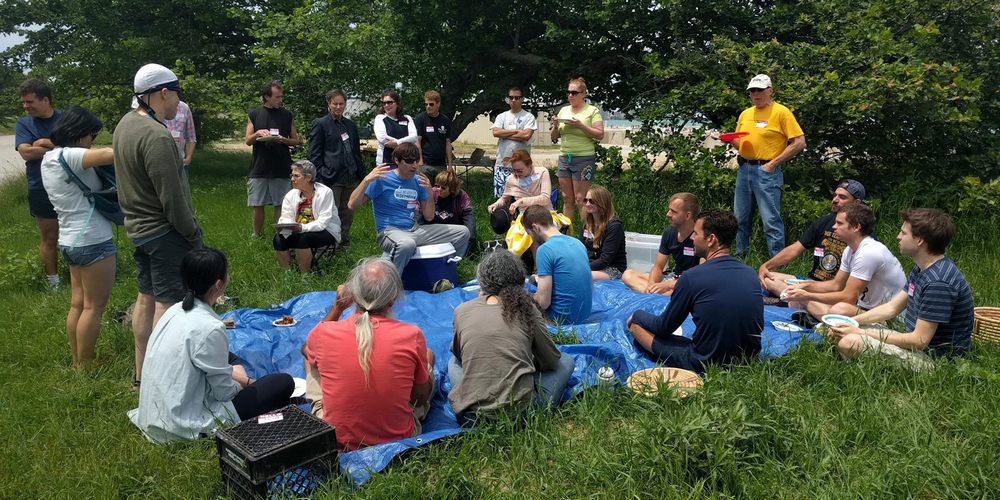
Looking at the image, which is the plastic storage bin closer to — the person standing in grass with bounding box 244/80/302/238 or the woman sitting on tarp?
the woman sitting on tarp

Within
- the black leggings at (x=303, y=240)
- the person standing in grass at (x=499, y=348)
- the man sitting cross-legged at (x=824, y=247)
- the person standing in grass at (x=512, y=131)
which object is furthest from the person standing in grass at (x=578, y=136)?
the person standing in grass at (x=499, y=348)

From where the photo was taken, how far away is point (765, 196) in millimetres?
6340

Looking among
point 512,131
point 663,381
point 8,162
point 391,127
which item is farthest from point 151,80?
point 8,162

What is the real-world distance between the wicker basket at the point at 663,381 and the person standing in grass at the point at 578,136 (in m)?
3.63

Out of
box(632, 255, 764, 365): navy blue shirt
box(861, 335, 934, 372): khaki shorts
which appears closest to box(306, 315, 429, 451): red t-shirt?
box(632, 255, 764, 365): navy blue shirt

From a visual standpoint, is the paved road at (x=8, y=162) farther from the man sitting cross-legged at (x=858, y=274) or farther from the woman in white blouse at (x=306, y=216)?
the man sitting cross-legged at (x=858, y=274)

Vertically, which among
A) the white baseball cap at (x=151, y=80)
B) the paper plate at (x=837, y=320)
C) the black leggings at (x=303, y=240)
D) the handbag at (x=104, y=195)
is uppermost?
the white baseball cap at (x=151, y=80)

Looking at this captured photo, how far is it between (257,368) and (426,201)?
244 centimetres

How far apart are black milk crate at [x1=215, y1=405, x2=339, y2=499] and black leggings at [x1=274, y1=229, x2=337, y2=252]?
3.38 m

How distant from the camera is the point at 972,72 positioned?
25.8ft

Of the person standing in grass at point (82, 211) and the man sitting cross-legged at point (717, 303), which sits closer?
the man sitting cross-legged at point (717, 303)

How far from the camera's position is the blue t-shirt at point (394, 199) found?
6.00 m

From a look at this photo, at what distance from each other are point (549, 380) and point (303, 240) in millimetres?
3383

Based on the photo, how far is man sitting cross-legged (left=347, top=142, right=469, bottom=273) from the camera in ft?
19.2
